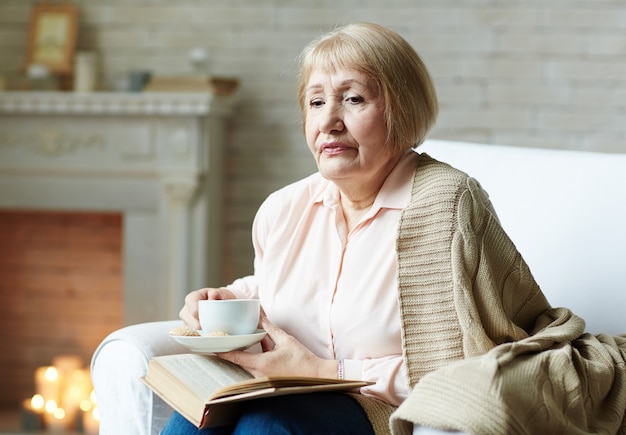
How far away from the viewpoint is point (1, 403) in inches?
147

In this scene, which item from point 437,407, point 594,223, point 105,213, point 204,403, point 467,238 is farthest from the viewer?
point 105,213

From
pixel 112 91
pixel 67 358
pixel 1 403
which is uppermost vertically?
pixel 112 91

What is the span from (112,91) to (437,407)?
2639 mm

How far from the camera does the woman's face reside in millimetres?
1622

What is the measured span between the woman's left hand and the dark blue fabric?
0.26 ft

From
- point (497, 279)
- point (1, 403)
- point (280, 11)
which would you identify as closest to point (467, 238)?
point (497, 279)

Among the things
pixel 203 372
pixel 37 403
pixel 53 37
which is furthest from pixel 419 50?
pixel 203 372

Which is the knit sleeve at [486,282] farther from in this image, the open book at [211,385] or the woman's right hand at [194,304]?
the woman's right hand at [194,304]

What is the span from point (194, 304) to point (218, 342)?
20cm

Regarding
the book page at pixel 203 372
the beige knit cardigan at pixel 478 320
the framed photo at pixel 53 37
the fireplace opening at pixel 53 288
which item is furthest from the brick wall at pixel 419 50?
the book page at pixel 203 372

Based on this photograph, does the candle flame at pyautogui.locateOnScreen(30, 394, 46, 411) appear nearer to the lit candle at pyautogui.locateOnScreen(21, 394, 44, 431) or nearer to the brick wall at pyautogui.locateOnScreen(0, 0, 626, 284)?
the lit candle at pyautogui.locateOnScreen(21, 394, 44, 431)

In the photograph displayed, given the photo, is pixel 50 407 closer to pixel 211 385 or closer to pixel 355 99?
pixel 211 385

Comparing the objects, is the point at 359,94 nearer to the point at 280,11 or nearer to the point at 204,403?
the point at 204,403

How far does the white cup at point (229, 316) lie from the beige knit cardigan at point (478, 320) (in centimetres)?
23
